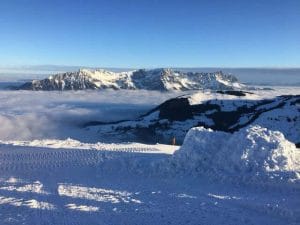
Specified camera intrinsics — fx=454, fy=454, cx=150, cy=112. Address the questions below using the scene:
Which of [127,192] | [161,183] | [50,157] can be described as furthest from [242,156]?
[50,157]

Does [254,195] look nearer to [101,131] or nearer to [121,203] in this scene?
[121,203]

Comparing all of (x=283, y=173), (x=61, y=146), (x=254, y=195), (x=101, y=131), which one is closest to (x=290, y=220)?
(x=254, y=195)

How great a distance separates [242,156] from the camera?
18641mm

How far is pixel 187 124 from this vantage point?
164 m

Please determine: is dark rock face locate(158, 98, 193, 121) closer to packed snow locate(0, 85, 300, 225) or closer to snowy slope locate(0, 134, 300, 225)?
snowy slope locate(0, 134, 300, 225)

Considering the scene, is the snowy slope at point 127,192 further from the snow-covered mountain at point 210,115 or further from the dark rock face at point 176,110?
the dark rock face at point 176,110

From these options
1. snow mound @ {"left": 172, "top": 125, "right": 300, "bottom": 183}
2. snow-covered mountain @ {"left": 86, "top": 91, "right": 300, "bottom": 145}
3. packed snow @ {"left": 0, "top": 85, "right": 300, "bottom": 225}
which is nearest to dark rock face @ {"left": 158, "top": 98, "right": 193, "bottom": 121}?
snow-covered mountain @ {"left": 86, "top": 91, "right": 300, "bottom": 145}

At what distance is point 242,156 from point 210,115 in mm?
146730

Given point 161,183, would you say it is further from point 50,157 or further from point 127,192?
point 50,157

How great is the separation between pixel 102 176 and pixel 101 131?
556 ft

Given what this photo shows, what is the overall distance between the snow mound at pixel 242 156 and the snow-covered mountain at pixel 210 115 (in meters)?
109

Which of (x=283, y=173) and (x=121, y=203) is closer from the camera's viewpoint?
(x=121, y=203)

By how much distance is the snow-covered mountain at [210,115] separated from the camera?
135875 mm

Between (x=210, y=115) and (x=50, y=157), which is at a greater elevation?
(x=50, y=157)
